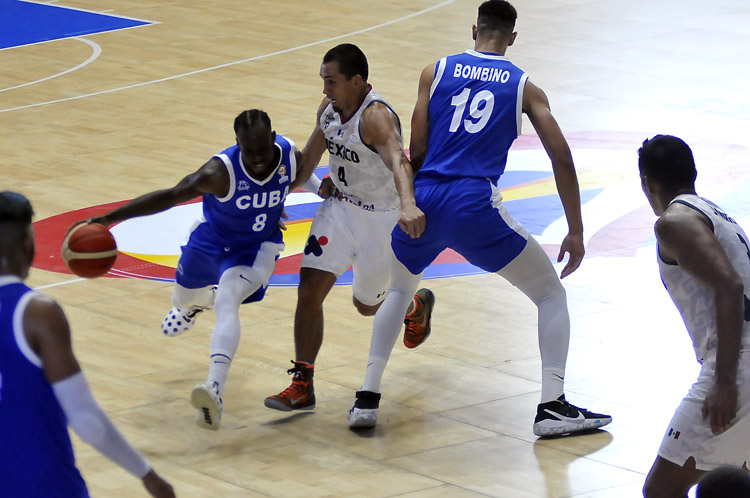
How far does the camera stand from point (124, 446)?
3.85m

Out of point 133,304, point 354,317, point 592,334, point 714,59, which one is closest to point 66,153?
point 133,304

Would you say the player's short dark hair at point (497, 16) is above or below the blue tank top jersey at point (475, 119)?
above

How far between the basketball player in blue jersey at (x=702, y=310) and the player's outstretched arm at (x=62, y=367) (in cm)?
204

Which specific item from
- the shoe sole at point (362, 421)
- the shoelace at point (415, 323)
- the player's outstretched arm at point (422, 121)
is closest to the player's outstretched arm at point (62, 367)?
the shoe sole at point (362, 421)

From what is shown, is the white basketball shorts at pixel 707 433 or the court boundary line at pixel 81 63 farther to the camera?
the court boundary line at pixel 81 63

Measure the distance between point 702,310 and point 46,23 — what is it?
612 inches

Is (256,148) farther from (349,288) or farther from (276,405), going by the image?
(349,288)

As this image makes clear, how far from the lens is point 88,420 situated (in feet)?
12.2

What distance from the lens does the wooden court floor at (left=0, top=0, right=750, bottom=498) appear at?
6.20 metres

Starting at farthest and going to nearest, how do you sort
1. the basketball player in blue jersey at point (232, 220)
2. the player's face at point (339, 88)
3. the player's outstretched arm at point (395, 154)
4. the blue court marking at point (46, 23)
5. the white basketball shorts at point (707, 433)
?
1. the blue court marking at point (46, 23)
2. the player's face at point (339, 88)
3. the basketball player in blue jersey at point (232, 220)
4. the player's outstretched arm at point (395, 154)
5. the white basketball shorts at point (707, 433)

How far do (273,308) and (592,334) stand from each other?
210 centimetres

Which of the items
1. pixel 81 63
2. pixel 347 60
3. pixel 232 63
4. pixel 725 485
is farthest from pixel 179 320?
pixel 81 63

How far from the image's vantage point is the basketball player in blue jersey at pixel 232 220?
643 centimetres

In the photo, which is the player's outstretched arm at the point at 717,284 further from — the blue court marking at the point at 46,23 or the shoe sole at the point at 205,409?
the blue court marking at the point at 46,23
